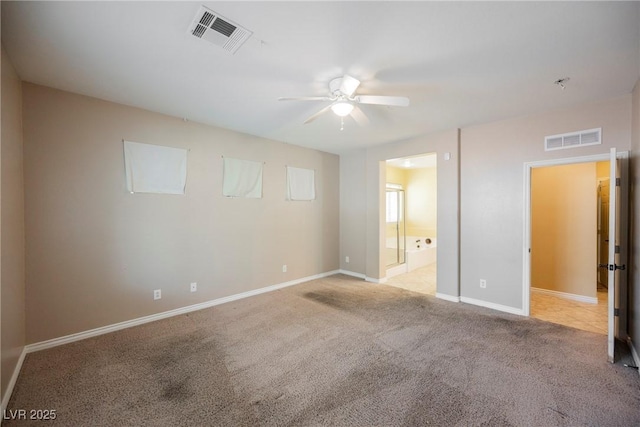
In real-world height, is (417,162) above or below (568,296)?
above

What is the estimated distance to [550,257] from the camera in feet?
13.9

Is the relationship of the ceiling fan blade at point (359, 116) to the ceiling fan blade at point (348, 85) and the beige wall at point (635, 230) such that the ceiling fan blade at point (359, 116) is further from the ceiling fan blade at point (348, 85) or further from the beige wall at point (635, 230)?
the beige wall at point (635, 230)

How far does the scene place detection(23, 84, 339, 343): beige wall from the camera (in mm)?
2641

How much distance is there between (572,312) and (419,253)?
9.77ft

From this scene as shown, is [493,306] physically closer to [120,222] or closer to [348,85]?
[348,85]

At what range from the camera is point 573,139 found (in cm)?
307

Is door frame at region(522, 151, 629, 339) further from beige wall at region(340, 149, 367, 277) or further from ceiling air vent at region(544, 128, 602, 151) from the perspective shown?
beige wall at region(340, 149, 367, 277)

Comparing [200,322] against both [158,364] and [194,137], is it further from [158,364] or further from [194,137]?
[194,137]

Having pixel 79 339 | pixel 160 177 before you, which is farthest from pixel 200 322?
pixel 160 177

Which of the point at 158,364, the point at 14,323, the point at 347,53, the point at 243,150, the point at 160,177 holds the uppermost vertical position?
the point at 347,53

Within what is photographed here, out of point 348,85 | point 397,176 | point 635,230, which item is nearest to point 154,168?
point 348,85

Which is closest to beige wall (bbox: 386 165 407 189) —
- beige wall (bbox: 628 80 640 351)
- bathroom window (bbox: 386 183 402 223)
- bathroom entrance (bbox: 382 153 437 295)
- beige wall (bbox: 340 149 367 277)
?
bathroom entrance (bbox: 382 153 437 295)

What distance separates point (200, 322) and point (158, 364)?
2.96ft

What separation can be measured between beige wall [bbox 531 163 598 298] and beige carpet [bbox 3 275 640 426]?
152 cm
